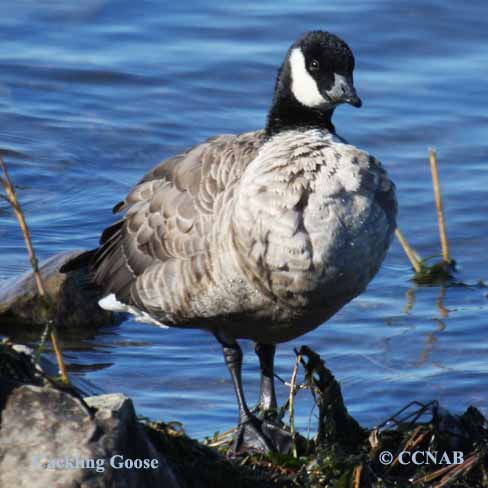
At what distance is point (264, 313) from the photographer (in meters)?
6.39

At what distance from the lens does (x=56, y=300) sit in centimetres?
860

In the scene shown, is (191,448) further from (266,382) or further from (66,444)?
(266,382)

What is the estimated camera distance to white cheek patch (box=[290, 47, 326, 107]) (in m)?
6.86

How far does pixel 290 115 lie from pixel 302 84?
18 cm

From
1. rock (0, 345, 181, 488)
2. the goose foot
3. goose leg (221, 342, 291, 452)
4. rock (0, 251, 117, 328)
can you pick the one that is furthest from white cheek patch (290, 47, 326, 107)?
rock (0, 345, 181, 488)

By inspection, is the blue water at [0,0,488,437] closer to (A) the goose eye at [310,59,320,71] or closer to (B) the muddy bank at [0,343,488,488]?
(B) the muddy bank at [0,343,488,488]

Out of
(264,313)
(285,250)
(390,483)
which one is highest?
(285,250)

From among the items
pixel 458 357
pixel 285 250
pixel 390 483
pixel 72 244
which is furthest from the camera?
pixel 72 244

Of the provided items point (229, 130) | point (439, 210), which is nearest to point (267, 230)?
point (439, 210)

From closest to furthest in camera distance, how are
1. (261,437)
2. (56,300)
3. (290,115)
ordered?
1. (261,437)
2. (290,115)
3. (56,300)

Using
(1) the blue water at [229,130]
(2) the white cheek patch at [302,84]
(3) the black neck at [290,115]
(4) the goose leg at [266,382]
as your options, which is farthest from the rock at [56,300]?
(2) the white cheek patch at [302,84]

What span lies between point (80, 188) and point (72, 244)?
134 cm

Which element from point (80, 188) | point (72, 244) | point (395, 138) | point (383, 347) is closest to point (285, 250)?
point (383, 347)

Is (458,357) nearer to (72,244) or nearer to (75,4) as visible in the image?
(72,244)
